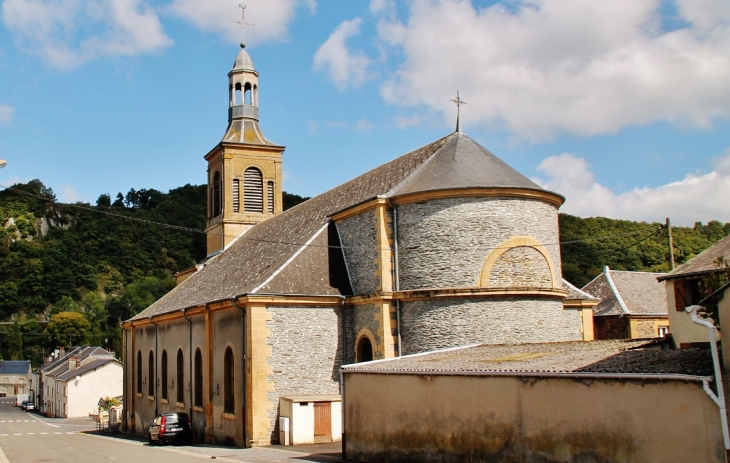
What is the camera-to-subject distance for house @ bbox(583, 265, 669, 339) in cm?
3706

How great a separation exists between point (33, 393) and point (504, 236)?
81.6 meters

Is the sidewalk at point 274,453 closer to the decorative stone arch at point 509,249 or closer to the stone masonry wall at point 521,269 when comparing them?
the decorative stone arch at point 509,249

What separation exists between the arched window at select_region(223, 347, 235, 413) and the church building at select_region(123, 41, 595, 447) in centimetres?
6

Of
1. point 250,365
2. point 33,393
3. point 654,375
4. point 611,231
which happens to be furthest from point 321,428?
point 33,393

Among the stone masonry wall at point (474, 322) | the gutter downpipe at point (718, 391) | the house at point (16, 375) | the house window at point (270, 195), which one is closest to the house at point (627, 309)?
the house window at point (270, 195)

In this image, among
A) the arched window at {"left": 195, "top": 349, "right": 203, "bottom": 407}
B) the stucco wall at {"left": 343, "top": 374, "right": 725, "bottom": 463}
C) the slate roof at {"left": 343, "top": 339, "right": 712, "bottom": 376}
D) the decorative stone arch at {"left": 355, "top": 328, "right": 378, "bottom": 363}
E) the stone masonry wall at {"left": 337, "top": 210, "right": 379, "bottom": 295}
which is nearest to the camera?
the stucco wall at {"left": 343, "top": 374, "right": 725, "bottom": 463}

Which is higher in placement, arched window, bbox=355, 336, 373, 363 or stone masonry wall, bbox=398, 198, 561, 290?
stone masonry wall, bbox=398, 198, 561, 290

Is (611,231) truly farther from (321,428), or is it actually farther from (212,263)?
(321,428)

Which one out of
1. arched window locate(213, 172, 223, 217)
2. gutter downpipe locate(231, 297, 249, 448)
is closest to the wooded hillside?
arched window locate(213, 172, 223, 217)

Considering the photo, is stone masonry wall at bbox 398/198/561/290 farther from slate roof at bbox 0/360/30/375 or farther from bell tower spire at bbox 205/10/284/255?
slate roof at bbox 0/360/30/375

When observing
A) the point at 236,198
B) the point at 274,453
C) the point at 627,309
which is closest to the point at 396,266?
the point at 274,453

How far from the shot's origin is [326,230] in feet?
82.2

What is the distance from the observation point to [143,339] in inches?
1364

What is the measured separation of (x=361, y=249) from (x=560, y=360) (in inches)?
400
